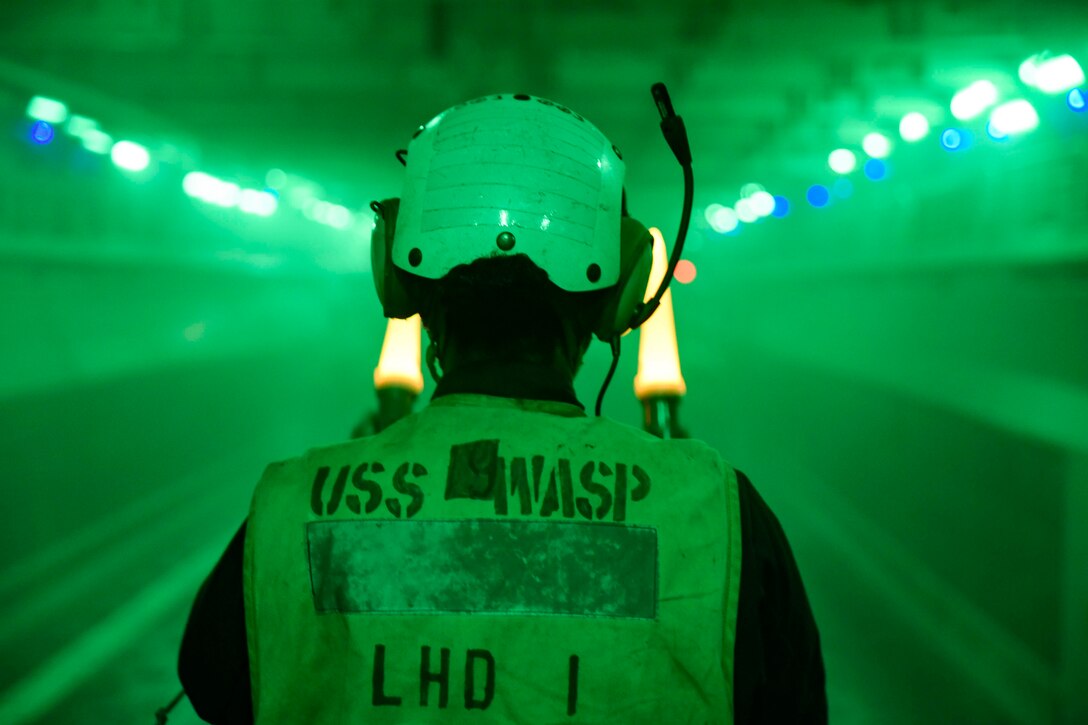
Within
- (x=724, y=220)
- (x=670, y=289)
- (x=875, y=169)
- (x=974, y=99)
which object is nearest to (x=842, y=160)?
(x=875, y=169)

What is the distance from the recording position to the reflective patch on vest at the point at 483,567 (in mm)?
1336

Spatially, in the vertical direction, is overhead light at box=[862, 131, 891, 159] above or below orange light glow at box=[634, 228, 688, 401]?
above

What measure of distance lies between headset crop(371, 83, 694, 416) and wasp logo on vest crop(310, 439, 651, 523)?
253 mm

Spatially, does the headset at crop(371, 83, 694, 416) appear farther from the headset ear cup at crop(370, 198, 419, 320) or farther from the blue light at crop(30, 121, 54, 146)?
the blue light at crop(30, 121, 54, 146)

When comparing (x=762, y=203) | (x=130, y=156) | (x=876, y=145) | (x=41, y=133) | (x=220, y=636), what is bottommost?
(x=220, y=636)

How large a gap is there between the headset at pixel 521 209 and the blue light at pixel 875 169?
24.2 ft

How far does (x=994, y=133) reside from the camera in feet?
18.1

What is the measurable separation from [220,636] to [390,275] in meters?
0.79

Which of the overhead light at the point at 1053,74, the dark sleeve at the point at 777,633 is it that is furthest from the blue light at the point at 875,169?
the dark sleeve at the point at 777,633

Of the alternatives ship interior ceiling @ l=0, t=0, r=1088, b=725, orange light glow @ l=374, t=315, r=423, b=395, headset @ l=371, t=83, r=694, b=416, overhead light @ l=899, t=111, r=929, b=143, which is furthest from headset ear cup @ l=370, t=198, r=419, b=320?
overhead light @ l=899, t=111, r=929, b=143

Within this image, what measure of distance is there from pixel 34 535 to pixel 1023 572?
5371 mm

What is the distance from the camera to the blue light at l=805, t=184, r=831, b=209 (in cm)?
1195

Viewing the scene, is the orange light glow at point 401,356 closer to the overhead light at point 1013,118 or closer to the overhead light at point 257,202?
the overhead light at point 1013,118

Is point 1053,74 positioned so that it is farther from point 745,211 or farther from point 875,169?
point 745,211
